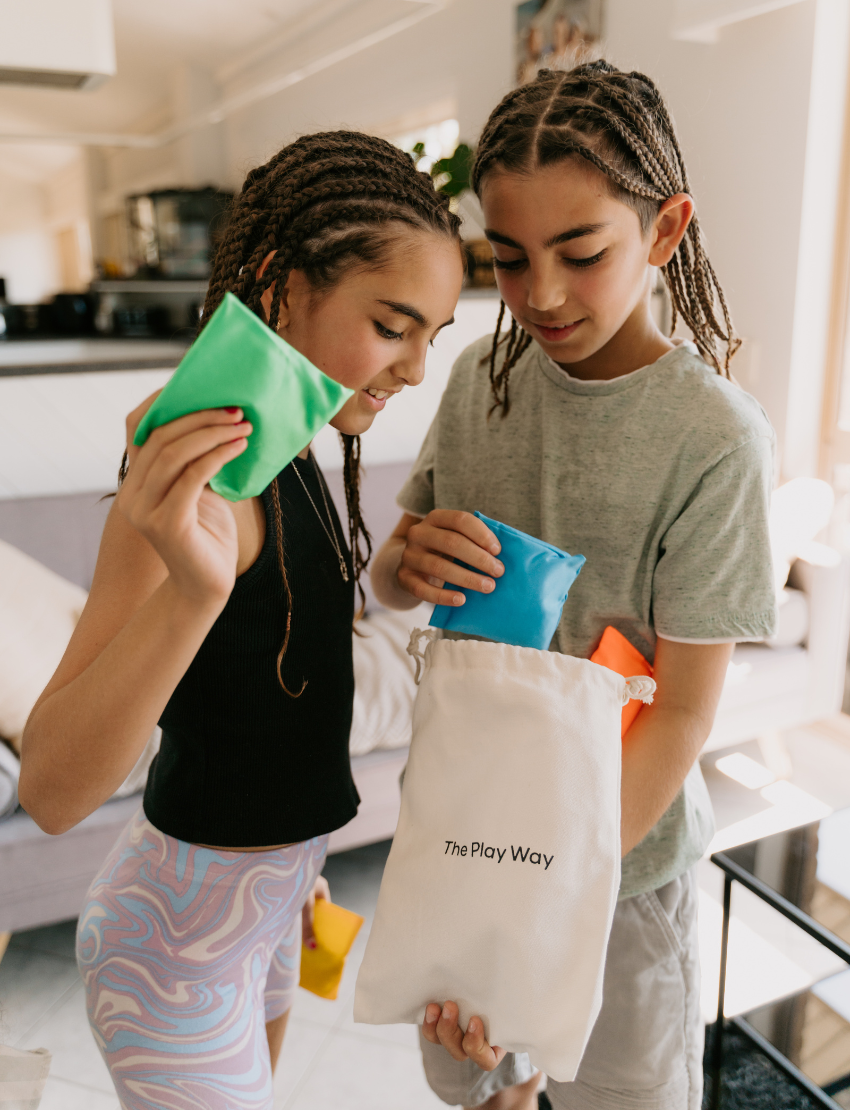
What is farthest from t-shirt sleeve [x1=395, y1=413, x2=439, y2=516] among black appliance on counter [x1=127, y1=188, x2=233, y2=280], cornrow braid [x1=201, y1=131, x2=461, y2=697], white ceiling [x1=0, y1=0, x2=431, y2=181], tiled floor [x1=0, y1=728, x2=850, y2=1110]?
black appliance on counter [x1=127, y1=188, x2=233, y2=280]

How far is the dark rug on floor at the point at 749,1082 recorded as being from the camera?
146 cm

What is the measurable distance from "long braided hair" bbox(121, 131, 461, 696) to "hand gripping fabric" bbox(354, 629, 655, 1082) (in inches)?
7.7

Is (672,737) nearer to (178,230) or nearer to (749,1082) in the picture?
(749,1082)

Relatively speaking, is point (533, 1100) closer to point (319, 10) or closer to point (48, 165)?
point (319, 10)

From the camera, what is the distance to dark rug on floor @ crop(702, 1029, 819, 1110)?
57.5 inches

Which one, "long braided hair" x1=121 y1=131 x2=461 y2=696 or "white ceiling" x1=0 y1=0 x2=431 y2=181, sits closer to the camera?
"long braided hair" x1=121 y1=131 x2=461 y2=696

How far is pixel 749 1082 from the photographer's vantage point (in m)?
1.51

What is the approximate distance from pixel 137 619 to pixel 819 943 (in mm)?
1395

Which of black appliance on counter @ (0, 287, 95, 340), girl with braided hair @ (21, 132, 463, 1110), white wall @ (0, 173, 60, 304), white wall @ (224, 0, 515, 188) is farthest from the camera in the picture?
white wall @ (0, 173, 60, 304)

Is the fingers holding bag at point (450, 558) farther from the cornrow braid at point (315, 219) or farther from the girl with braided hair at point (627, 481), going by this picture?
the cornrow braid at point (315, 219)

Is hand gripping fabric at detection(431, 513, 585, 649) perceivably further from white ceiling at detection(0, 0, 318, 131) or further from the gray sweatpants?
white ceiling at detection(0, 0, 318, 131)

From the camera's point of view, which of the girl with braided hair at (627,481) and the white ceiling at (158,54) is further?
the white ceiling at (158,54)

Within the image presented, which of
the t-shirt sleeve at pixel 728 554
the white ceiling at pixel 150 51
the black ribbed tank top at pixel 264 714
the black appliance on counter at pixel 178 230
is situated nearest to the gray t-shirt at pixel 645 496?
the t-shirt sleeve at pixel 728 554

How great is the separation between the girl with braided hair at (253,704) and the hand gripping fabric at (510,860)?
0.17m
